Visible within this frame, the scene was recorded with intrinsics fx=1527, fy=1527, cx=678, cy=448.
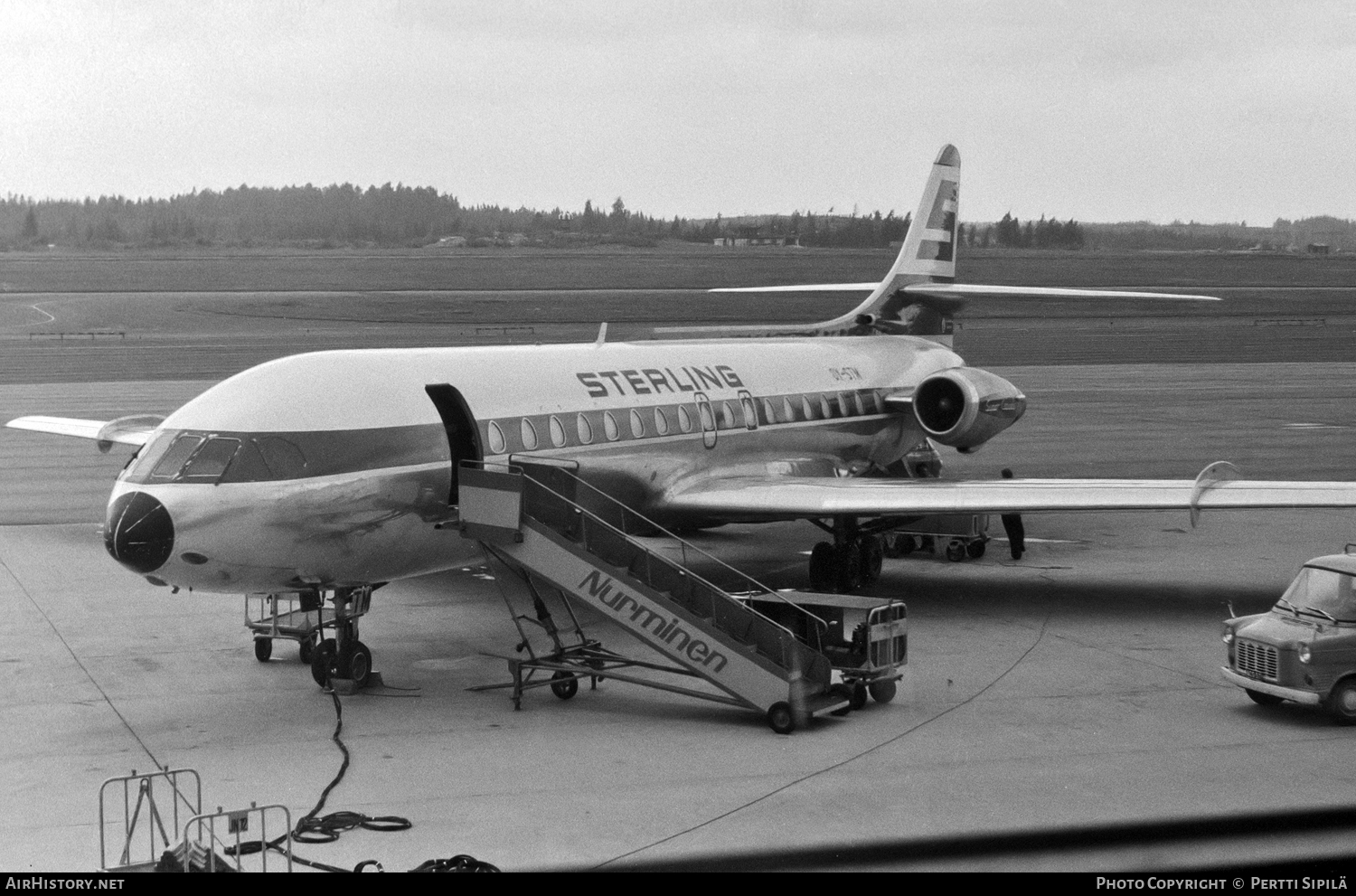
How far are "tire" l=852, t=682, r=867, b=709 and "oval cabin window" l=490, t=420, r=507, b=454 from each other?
527 centimetres

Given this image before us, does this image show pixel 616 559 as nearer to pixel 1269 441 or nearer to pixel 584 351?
pixel 584 351

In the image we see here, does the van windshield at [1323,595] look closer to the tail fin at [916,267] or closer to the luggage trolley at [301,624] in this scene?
the luggage trolley at [301,624]

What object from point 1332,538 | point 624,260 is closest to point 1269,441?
point 1332,538

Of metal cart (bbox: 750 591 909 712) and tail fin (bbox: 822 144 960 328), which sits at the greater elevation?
tail fin (bbox: 822 144 960 328)

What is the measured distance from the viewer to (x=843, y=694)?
1588 cm

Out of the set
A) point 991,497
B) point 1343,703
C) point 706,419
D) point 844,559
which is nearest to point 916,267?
point 706,419

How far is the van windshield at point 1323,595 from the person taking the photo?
1539 centimetres

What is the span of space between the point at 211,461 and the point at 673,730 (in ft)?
18.3

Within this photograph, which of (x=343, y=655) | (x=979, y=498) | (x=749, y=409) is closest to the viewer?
(x=343, y=655)

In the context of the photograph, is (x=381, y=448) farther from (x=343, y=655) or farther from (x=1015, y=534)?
(x=1015, y=534)

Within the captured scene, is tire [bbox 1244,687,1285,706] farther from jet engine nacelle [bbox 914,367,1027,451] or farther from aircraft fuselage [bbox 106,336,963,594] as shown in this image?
jet engine nacelle [bbox 914,367,1027,451]

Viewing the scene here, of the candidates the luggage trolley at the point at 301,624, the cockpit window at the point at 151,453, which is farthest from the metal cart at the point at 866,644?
the cockpit window at the point at 151,453

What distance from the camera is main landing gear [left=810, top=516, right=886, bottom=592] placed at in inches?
874

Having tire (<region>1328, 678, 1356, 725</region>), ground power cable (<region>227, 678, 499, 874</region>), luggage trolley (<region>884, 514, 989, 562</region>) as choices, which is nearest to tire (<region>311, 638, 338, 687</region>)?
ground power cable (<region>227, 678, 499, 874</region>)
